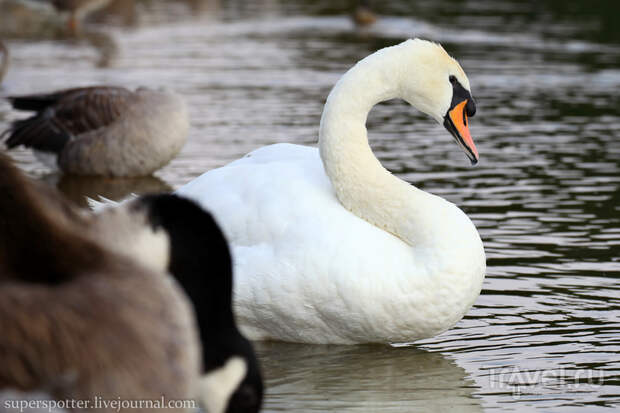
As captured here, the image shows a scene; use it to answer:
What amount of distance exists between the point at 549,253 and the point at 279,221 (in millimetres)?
2624

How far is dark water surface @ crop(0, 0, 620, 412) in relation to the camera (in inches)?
223

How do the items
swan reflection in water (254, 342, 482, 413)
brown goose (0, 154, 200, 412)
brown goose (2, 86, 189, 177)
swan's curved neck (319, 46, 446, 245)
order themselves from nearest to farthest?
brown goose (0, 154, 200, 412) → swan reflection in water (254, 342, 482, 413) → swan's curved neck (319, 46, 446, 245) → brown goose (2, 86, 189, 177)

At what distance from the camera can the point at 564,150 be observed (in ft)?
37.7

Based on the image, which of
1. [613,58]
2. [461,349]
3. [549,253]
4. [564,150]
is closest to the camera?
[461,349]

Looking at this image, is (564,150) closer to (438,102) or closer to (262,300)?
(438,102)

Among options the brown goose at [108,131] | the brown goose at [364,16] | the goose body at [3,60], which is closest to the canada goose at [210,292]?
the brown goose at [108,131]

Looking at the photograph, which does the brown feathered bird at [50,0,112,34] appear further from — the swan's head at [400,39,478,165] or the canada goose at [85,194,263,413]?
the canada goose at [85,194,263,413]

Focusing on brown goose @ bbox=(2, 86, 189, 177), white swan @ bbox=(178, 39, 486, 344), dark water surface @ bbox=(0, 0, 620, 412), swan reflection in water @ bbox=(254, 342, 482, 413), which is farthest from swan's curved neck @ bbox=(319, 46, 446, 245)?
brown goose @ bbox=(2, 86, 189, 177)

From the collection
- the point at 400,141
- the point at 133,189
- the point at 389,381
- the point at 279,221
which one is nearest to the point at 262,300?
the point at 279,221

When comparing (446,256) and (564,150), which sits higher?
(446,256)

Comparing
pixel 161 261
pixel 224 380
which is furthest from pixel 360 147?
pixel 224 380

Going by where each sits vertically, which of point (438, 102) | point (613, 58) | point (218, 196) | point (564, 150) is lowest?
point (613, 58)

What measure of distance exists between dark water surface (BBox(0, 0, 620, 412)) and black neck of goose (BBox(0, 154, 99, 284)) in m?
2.34

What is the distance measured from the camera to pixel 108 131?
10.7 meters
